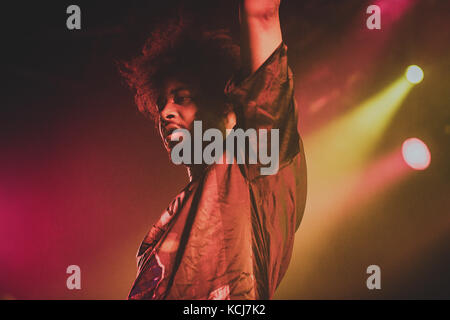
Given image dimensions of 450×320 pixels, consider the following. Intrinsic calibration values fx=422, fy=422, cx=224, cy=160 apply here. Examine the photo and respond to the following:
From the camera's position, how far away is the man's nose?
2840 mm

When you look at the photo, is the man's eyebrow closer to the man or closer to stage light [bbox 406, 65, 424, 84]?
the man

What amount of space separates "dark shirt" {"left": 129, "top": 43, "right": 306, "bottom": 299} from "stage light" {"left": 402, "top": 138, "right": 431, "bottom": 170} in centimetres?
74

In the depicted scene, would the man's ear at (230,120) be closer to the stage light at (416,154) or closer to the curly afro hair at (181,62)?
the curly afro hair at (181,62)

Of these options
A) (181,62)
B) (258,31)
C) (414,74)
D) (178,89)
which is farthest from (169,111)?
(414,74)

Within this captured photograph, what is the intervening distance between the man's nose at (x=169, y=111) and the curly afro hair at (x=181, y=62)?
2.3 inches

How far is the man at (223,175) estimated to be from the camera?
8.34ft

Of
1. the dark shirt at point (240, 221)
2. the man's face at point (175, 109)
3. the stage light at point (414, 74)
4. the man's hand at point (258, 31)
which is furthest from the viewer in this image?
the stage light at point (414, 74)

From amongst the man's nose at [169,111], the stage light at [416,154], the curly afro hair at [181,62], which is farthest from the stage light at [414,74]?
the man's nose at [169,111]

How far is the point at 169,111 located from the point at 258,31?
792mm

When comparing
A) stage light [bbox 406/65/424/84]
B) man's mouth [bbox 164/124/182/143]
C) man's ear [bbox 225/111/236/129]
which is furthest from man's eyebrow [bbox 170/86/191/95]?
stage light [bbox 406/65/424/84]

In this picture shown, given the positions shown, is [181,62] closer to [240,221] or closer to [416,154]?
[240,221]

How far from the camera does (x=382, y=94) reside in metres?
2.93

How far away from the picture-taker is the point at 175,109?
2.84 m

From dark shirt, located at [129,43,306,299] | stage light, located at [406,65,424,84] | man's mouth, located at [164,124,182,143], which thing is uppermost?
stage light, located at [406,65,424,84]
